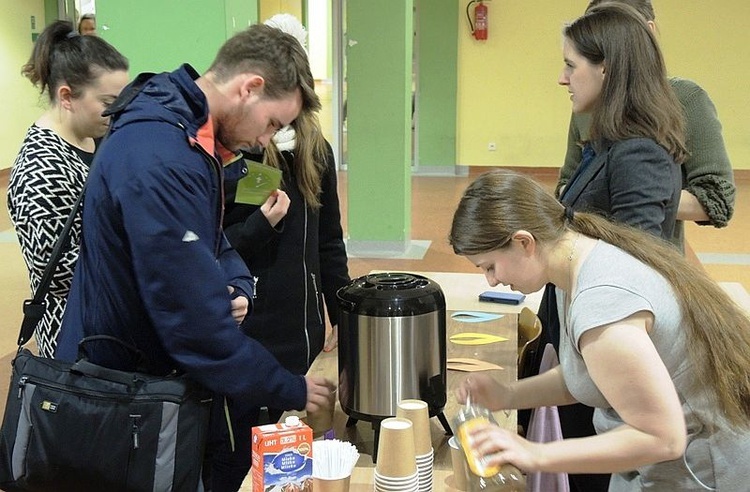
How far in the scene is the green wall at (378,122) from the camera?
19.7 feet

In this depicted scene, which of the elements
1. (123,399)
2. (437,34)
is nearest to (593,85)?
(123,399)

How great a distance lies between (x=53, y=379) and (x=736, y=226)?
6.80 metres

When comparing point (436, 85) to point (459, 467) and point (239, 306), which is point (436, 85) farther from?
point (459, 467)

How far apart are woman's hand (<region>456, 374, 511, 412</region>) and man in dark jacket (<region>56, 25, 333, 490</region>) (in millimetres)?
330

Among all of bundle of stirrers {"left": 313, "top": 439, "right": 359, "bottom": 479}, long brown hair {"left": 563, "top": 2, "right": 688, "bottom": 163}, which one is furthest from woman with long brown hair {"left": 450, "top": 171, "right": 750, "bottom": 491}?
long brown hair {"left": 563, "top": 2, "right": 688, "bottom": 163}

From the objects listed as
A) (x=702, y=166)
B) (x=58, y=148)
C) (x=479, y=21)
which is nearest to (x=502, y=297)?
(x=702, y=166)

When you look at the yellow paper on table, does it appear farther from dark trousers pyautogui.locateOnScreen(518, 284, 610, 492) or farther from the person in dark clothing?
the person in dark clothing

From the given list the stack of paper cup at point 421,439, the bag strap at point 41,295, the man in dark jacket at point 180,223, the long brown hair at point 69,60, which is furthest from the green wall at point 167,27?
the stack of paper cup at point 421,439

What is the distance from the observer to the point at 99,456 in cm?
147

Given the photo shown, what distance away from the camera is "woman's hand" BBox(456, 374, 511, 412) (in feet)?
5.50

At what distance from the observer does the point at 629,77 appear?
1.95 meters

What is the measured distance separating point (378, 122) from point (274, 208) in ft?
13.5

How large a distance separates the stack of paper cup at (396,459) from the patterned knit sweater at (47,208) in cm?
89

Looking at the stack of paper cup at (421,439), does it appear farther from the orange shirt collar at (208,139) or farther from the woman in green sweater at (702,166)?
the woman in green sweater at (702,166)
